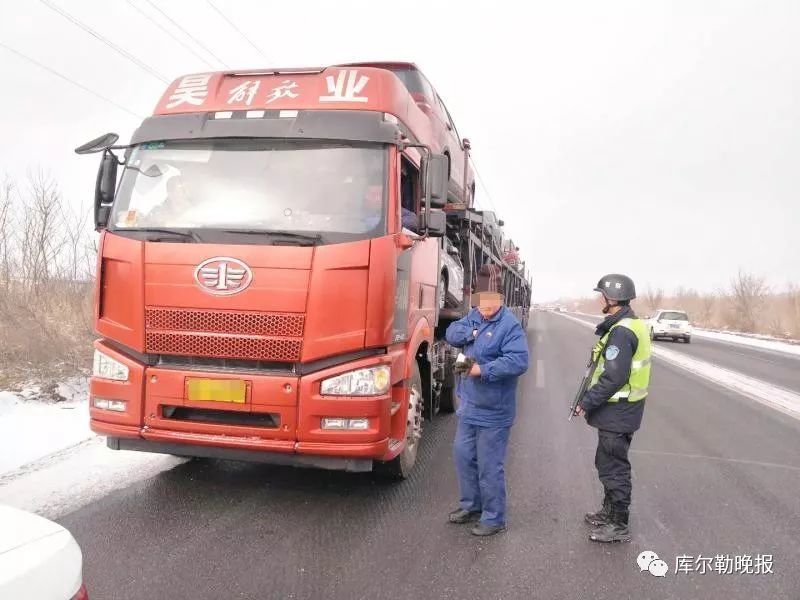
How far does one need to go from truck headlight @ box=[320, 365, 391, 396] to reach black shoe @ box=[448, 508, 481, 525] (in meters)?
1.00

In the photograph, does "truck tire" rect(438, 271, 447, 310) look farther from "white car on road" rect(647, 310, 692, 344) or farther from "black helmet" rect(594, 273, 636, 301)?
"white car on road" rect(647, 310, 692, 344)

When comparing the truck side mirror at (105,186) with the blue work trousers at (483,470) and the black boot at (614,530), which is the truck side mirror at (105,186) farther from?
the black boot at (614,530)

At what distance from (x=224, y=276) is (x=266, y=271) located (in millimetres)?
273

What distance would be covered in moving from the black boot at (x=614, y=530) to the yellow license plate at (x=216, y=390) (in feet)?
Answer: 7.90

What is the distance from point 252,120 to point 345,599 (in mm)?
3134

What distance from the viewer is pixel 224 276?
3.64m

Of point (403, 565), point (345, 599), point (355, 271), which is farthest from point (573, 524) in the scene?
point (355, 271)

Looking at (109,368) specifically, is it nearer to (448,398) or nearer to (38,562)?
(38,562)

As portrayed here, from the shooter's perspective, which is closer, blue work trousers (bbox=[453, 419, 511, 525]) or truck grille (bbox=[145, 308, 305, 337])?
truck grille (bbox=[145, 308, 305, 337])

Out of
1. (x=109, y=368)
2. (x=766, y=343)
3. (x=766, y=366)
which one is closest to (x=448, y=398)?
(x=109, y=368)

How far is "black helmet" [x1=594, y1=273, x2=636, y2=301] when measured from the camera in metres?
3.87

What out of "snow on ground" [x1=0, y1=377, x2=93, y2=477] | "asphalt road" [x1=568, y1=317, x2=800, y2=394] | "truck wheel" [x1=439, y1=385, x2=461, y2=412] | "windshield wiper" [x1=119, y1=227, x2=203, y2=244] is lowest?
"asphalt road" [x1=568, y1=317, x2=800, y2=394]

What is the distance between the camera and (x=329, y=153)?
13.2ft

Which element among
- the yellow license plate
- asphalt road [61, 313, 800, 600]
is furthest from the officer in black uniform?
the yellow license plate
